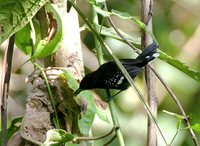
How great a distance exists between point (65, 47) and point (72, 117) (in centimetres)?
12

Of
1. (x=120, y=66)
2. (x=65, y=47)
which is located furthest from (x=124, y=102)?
(x=120, y=66)

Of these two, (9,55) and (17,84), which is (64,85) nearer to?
(9,55)

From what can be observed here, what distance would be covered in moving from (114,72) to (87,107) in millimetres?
82

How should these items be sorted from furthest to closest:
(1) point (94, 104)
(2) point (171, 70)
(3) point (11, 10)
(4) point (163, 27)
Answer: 1. (4) point (163, 27)
2. (2) point (171, 70)
3. (1) point (94, 104)
4. (3) point (11, 10)

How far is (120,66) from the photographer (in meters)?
0.81

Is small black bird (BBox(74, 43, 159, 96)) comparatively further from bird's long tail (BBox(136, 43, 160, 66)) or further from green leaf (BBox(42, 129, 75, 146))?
green leaf (BBox(42, 129, 75, 146))

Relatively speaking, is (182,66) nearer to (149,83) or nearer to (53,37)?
(149,83)

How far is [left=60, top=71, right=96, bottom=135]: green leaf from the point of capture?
0.89 meters

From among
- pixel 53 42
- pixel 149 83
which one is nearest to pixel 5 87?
pixel 53 42

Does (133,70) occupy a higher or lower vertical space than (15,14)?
lower

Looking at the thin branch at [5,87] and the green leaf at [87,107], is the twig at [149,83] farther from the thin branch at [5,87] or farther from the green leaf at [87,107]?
the thin branch at [5,87]

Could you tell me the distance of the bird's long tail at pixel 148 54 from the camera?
0.86 meters

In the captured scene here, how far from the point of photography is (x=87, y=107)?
907 mm

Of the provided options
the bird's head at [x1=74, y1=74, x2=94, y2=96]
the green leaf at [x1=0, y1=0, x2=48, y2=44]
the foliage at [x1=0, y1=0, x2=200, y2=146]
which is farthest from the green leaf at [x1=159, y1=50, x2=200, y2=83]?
the green leaf at [x1=0, y1=0, x2=48, y2=44]
